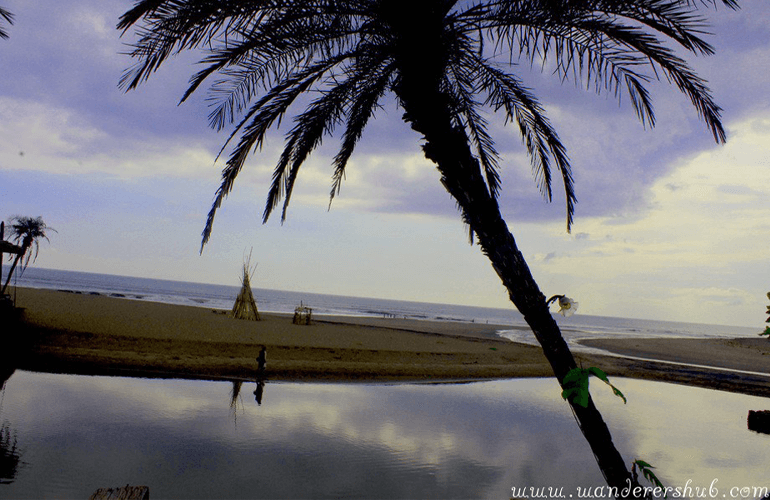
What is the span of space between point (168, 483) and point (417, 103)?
17.3ft

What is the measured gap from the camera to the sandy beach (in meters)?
13.4

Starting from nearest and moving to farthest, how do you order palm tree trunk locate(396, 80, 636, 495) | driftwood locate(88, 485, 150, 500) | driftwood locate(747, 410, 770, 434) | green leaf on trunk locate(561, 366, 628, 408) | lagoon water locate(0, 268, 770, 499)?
driftwood locate(88, 485, 150, 500)
green leaf on trunk locate(561, 366, 628, 408)
palm tree trunk locate(396, 80, 636, 495)
lagoon water locate(0, 268, 770, 499)
driftwood locate(747, 410, 770, 434)

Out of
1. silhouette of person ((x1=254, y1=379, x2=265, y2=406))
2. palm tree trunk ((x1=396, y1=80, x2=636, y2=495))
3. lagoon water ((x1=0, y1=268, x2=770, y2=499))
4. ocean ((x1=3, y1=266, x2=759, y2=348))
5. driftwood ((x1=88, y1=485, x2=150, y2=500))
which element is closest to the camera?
driftwood ((x1=88, y1=485, x2=150, y2=500))

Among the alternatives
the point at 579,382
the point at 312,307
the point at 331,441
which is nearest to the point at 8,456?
the point at 331,441

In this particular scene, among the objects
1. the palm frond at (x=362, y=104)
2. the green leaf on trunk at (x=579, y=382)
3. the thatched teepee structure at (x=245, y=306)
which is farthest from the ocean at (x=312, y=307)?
the green leaf on trunk at (x=579, y=382)

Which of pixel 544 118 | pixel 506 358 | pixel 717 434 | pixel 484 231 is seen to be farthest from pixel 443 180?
pixel 506 358

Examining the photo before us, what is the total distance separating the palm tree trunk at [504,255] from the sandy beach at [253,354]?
32.4 feet

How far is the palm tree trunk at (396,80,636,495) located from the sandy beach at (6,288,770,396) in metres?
9.89

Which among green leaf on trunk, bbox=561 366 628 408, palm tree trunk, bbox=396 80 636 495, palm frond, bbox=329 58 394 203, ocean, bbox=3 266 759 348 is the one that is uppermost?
palm frond, bbox=329 58 394 203

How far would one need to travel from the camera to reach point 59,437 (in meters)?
7.39

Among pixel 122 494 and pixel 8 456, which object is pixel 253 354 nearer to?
pixel 8 456

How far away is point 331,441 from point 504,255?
208 inches

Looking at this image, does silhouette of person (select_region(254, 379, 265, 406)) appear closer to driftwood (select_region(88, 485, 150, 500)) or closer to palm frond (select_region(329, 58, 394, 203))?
palm frond (select_region(329, 58, 394, 203))

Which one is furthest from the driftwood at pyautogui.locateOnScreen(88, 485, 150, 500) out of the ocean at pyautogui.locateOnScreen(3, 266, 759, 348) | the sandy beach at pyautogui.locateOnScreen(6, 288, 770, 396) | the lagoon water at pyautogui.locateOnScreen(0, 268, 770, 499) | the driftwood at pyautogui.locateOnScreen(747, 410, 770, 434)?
the ocean at pyautogui.locateOnScreen(3, 266, 759, 348)
